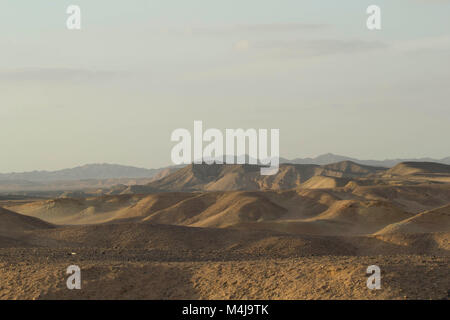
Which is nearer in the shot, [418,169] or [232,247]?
[232,247]

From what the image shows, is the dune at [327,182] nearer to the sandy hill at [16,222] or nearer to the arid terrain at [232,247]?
the arid terrain at [232,247]

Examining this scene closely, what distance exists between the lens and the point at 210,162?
169 meters

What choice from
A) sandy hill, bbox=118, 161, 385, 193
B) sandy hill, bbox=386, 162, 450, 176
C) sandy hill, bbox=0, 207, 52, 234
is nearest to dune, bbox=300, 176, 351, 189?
sandy hill, bbox=118, 161, 385, 193

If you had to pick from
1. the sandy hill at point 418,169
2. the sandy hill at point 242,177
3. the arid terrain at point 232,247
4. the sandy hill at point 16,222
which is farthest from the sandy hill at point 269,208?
the sandy hill at point 418,169

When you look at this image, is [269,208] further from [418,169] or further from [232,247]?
[418,169]

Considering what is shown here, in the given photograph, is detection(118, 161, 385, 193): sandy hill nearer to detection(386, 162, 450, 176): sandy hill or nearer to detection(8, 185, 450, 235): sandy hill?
detection(386, 162, 450, 176): sandy hill

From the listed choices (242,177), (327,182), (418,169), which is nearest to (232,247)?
(327,182)

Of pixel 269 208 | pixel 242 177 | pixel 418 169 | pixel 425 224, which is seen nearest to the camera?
pixel 425 224

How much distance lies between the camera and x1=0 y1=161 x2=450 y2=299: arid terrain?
12977 millimetres

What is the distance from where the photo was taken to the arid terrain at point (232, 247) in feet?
42.6

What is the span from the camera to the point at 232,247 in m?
27.5

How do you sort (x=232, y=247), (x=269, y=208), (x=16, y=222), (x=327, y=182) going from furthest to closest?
(x=327, y=182)
(x=269, y=208)
(x=16, y=222)
(x=232, y=247)

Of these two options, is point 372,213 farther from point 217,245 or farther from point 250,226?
point 217,245
